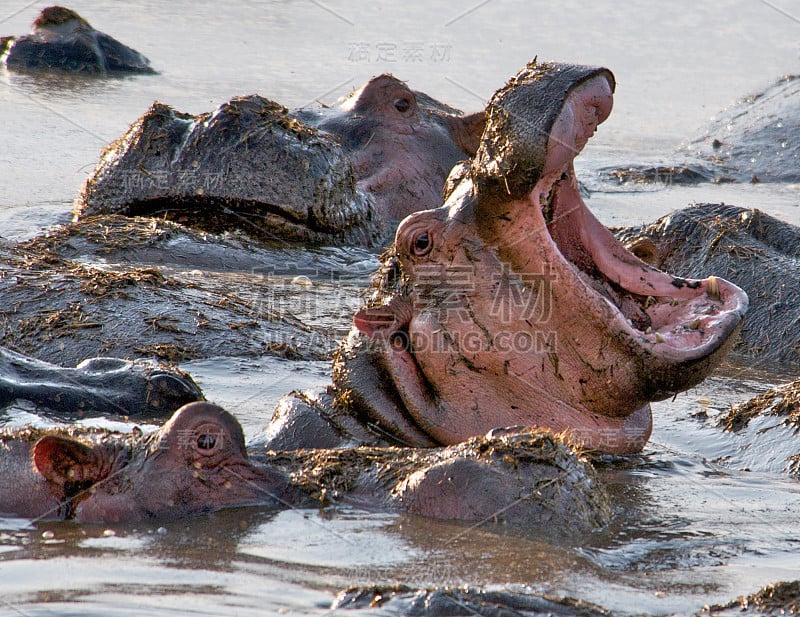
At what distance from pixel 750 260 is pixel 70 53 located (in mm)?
12562

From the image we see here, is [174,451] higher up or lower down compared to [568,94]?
lower down

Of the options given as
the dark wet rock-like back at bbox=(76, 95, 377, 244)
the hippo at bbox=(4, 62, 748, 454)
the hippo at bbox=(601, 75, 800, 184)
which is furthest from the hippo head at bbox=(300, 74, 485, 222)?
the hippo at bbox=(4, 62, 748, 454)

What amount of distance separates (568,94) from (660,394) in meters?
1.19

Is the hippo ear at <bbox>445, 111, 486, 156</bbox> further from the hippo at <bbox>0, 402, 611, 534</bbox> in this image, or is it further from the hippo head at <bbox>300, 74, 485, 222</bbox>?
the hippo at <bbox>0, 402, 611, 534</bbox>

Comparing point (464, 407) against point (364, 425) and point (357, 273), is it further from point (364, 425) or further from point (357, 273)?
point (357, 273)

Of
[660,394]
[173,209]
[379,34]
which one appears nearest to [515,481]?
[660,394]

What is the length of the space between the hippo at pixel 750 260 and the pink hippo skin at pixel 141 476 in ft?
13.5

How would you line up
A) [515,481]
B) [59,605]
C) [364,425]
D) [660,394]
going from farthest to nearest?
1. [364,425]
2. [660,394]
3. [515,481]
4. [59,605]

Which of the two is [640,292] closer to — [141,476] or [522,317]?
[522,317]

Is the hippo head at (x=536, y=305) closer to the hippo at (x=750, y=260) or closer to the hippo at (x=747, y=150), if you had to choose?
the hippo at (x=750, y=260)

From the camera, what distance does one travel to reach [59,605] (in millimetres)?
3627

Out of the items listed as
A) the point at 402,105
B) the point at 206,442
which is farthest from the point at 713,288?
the point at 402,105

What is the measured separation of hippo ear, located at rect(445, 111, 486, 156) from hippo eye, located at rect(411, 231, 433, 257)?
612 cm

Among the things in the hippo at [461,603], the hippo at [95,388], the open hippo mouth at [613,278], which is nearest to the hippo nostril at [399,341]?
the open hippo mouth at [613,278]
